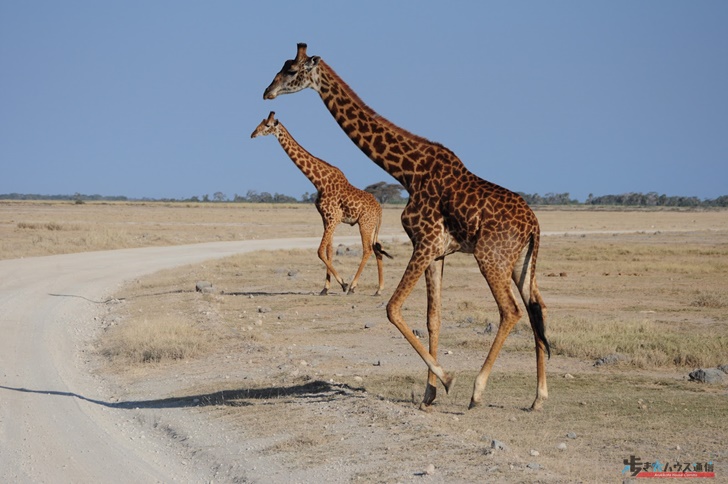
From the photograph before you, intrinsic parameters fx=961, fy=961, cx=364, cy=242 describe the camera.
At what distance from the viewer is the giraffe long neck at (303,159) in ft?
68.1

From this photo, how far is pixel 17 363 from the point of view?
12914 mm

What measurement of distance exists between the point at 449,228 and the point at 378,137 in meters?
1.37

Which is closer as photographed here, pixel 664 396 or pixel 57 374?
pixel 664 396

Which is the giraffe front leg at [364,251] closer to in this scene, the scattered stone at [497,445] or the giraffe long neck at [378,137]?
the giraffe long neck at [378,137]

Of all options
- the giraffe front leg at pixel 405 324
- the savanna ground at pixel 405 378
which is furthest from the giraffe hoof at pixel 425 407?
the savanna ground at pixel 405 378

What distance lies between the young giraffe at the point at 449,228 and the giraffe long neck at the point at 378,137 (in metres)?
0.01

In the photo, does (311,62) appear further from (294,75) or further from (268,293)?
(268,293)

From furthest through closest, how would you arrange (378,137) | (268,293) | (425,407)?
Answer: 1. (268,293)
2. (378,137)
3. (425,407)

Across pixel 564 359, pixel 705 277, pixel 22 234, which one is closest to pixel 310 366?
pixel 564 359

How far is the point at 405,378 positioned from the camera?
38.2 feet

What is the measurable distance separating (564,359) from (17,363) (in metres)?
7.49

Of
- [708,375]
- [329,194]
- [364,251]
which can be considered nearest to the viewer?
[708,375]

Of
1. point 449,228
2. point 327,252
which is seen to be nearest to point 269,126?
point 327,252

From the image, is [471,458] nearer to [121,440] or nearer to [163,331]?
[121,440]
